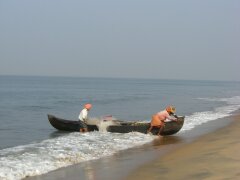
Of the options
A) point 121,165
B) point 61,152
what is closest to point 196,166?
point 121,165

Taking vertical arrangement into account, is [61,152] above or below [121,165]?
below

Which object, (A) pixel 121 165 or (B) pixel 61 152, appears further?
(B) pixel 61 152

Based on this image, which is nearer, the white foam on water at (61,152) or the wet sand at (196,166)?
the wet sand at (196,166)

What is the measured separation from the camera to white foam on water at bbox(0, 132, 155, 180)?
10023 mm

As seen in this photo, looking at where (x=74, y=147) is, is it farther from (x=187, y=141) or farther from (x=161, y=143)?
(x=187, y=141)

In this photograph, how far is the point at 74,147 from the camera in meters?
13.4

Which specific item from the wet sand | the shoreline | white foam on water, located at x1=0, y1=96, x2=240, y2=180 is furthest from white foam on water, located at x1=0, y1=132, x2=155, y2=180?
the wet sand

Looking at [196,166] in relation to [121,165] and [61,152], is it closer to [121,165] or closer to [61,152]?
[121,165]

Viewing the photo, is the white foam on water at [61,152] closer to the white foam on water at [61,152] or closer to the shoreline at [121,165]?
the white foam on water at [61,152]

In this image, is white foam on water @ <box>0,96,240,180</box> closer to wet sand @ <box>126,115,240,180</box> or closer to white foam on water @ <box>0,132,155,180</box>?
white foam on water @ <box>0,132,155,180</box>

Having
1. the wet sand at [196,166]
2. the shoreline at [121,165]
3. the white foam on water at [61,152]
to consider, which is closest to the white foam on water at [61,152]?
the white foam on water at [61,152]

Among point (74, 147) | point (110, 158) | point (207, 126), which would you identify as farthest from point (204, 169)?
point (207, 126)

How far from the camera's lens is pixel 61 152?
12.4 meters

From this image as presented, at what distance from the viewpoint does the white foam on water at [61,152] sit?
10023 mm
